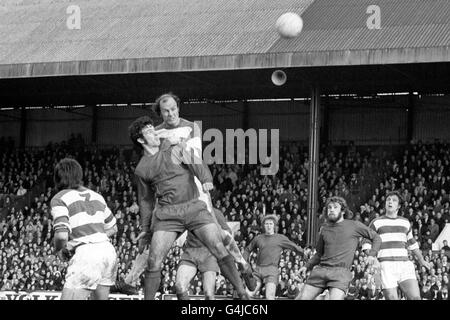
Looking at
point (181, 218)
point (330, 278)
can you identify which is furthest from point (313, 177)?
point (181, 218)

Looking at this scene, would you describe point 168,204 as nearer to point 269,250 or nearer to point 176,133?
point 176,133

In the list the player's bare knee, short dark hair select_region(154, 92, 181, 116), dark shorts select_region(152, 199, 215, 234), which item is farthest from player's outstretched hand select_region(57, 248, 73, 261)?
short dark hair select_region(154, 92, 181, 116)

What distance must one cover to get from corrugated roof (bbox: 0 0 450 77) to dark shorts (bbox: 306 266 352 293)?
13.8m

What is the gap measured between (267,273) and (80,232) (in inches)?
314

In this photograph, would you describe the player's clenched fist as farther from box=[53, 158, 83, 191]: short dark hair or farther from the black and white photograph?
the black and white photograph

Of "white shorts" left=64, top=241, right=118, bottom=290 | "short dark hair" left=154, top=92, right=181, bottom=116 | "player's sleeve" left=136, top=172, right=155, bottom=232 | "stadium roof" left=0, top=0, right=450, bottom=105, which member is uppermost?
"stadium roof" left=0, top=0, right=450, bottom=105

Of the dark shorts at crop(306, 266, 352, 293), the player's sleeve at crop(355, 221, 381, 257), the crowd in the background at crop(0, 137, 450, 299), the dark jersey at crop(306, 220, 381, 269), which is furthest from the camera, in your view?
the crowd in the background at crop(0, 137, 450, 299)

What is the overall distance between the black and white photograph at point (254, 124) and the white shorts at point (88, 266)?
11.6 feet

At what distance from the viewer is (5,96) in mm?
39750

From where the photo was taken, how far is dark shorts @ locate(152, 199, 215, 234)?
12.4m

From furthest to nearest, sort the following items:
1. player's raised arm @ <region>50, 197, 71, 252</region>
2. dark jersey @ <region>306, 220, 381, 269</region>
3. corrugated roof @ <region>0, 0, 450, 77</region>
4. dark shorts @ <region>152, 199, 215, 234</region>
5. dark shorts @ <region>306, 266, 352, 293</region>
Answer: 1. corrugated roof @ <region>0, 0, 450, 77</region>
2. dark jersey @ <region>306, 220, 381, 269</region>
3. dark shorts @ <region>306, 266, 352, 293</region>
4. dark shorts @ <region>152, 199, 215, 234</region>
5. player's raised arm @ <region>50, 197, 71, 252</region>

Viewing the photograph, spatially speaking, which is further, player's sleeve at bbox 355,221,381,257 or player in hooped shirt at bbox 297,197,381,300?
player's sleeve at bbox 355,221,381,257
